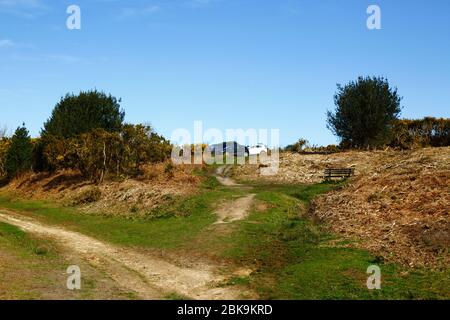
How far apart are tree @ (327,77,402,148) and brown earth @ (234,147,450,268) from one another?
44.2 ft

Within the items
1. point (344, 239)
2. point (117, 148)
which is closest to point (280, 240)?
point (344, 239)

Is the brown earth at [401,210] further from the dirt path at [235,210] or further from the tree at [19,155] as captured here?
the tree at [19,155]

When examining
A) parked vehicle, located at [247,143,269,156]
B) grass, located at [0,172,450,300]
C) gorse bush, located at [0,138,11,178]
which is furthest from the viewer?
parked vehicle, located at [247,143,269,156]

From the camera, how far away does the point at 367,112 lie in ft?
166

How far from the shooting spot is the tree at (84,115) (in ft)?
164

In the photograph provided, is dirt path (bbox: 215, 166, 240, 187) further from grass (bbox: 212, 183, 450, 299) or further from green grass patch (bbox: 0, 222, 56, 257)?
green grass patch (bbox: 0, 222, 56, 257)

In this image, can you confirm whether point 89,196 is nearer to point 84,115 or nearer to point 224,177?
point 224,177

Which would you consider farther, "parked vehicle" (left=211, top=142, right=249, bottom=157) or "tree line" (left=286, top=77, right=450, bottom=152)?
"parked vehicle" (left=211, top=142, right=249, bottom=157)

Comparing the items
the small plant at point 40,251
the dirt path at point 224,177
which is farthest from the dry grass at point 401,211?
the small plant at point 40,251

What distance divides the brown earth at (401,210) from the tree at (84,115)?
2589 centimetres

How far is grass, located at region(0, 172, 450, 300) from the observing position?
562 inches

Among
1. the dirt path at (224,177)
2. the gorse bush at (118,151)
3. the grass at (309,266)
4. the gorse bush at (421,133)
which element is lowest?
the grass at (309,266)

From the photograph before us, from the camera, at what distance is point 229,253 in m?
19.9

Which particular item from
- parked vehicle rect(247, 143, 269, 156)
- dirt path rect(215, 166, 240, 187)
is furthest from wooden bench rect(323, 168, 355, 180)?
parked vehicle rect(247, 143, 269, 156)
